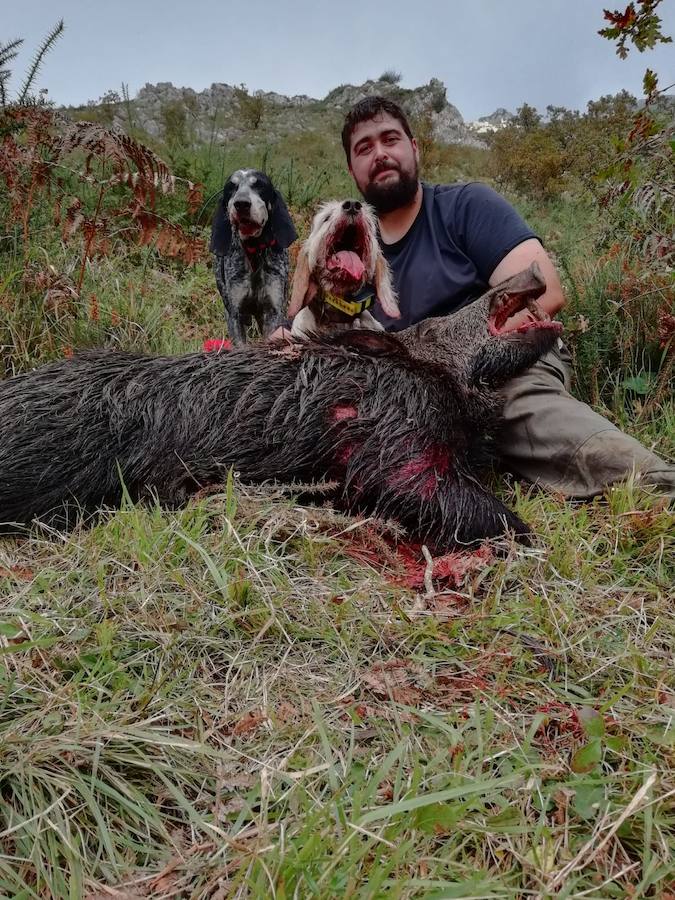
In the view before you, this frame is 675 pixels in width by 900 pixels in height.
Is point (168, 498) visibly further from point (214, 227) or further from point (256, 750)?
point (214, 227)

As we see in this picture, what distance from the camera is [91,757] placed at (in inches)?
52.5

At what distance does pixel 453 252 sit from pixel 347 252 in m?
0.79

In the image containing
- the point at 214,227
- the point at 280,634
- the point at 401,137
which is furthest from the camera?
the point at 214,227

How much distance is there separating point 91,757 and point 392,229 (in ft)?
12.3

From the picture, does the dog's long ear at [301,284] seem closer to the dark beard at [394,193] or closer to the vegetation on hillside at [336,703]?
the dark beard at [394,193]

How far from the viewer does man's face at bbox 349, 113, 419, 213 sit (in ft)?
13.4

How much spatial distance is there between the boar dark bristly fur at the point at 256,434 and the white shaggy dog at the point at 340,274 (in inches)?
29.3

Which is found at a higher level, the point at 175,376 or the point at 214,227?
the point at 214,227

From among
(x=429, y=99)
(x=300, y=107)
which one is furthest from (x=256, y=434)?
(x=300, y=107)

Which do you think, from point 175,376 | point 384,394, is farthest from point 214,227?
point 384,394

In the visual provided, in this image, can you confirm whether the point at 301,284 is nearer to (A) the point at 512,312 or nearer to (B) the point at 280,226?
(A) the point at 512,312

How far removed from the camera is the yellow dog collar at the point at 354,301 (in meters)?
3.47

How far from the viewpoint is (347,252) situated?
3508mm

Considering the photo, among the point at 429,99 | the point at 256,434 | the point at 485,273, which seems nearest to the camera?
the point at 256,434
